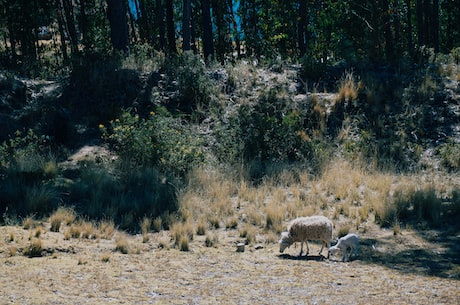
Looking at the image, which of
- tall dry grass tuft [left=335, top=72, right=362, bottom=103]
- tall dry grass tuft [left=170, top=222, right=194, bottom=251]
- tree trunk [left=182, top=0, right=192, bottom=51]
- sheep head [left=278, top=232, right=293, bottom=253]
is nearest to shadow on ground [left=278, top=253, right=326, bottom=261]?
sheep head [left=278, top=232, right=293, bottom=253]

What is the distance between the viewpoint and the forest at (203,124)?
40.9ft

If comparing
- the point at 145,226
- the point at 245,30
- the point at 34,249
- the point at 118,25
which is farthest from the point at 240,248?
the point at 245,30

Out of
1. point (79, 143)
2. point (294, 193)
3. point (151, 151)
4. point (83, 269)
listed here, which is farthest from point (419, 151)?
point (83, 269)

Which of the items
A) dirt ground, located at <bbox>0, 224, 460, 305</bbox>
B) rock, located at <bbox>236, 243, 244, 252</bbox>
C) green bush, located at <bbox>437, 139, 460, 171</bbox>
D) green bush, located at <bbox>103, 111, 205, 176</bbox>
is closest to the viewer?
dirt ground, located at <bbox>0, 224, 460, 305</bbox>

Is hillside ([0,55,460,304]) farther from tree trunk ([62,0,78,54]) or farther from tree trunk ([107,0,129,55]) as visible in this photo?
tree trunk ([62,0,78,54])

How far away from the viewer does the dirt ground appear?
7219 mm

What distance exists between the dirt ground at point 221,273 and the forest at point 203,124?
138 cm

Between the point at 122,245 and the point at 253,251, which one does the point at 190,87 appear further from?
the point at 122,245

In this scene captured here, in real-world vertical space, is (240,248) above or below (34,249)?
below

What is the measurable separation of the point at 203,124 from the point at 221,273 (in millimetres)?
8482

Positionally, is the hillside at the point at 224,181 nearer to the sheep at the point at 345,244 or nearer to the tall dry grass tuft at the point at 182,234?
the tall dry grass tuft at the point at 182,234

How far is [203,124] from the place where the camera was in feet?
54.3

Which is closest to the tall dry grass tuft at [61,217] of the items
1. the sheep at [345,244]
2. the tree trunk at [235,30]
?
the sheep at [345,244]

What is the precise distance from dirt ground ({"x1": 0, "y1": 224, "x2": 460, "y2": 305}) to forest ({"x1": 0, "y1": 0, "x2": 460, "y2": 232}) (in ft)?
4.54
